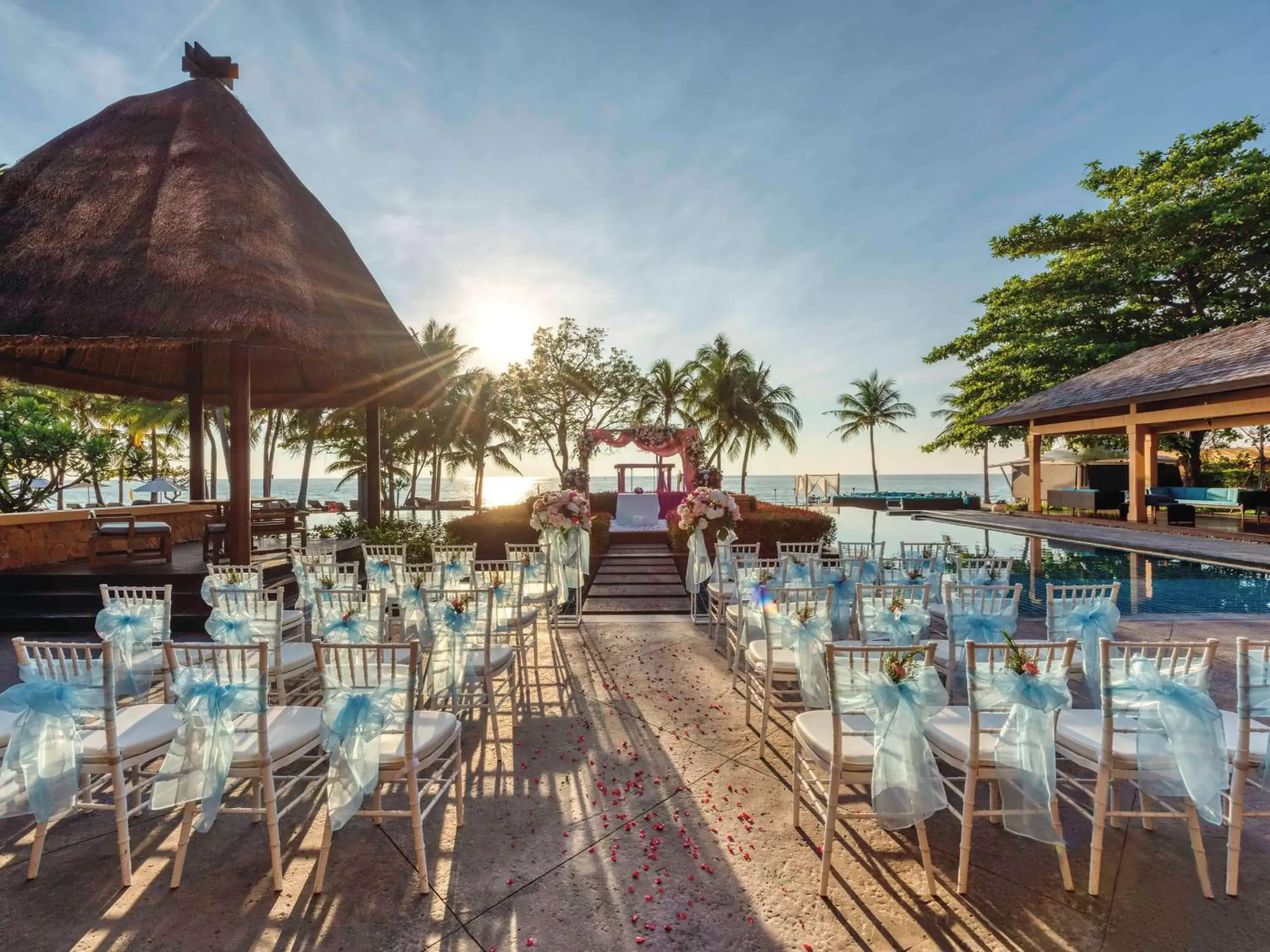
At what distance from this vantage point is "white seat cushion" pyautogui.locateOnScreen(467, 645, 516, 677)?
382 centimetres

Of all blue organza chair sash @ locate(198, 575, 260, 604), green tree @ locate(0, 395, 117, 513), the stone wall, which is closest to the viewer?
blue organza chair sash @ locate(198, 575, 260, 604)

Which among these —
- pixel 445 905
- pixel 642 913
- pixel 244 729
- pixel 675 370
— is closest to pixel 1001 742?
pixel 642 913

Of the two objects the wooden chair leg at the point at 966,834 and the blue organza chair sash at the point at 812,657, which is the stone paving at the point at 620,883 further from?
the blue organza chair sash at the point at 812,657

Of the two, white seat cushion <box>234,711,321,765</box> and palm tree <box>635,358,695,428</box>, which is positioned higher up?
palm tree <box>635,358,695,428</box>

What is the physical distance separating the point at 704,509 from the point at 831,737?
4.71 meters

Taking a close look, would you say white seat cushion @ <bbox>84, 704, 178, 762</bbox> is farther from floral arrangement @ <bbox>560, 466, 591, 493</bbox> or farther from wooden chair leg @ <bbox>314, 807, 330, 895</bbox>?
floral arrangement @ <bbox>560, 466, 591, 493</bbox>

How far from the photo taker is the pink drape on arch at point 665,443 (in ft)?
53.7

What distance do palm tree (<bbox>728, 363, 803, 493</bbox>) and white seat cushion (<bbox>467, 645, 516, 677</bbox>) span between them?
2157 centimetres

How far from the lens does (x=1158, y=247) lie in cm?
1623

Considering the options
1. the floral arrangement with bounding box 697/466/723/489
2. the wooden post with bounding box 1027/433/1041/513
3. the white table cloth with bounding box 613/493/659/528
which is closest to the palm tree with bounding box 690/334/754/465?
the white table cloth with bounding box 613/493/659/528

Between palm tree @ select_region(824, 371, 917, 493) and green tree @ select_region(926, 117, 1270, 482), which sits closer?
green tree @ select_region(926, 117, 1270, 482)

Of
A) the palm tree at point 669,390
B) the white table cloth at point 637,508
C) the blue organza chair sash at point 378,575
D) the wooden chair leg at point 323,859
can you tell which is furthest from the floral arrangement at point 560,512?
the palm tree at point 669,390

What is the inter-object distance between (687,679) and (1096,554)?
39.3 ft

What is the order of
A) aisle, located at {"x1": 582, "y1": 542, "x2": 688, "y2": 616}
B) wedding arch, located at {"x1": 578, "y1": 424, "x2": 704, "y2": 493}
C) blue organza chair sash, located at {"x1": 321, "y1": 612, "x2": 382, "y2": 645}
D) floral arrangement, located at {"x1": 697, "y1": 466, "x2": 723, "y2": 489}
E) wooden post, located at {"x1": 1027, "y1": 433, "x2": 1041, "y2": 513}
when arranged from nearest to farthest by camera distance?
→ blue organza chair sash, located at {"x1": 321, "y1": 612, "x2": 382, "y2": 645} < aisle, located at {"x1": 582, "y1": 542, "x2": 688, "y2": 616} < floral arrangement, located at {"x1": 697, "y1": 466, "x2": 723, "y2": 489} < wedding arch, located at {"x1": 578, "y1": 424, "x2": 704, "y2": 493} < wooden post, located at {"x1": 1027, "y1": 433, "x2": 1041, "y2": 513}
